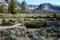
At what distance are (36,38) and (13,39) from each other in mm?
1482

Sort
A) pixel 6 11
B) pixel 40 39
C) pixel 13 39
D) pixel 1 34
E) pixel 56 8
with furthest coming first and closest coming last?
1. pixel 56 8
2. pixel 6 11
3. pixel 1 34
4. pixel 13 39
5. pixel 40 39

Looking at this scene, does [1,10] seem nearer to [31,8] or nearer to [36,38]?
[31,8]

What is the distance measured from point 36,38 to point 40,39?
0.48 feet

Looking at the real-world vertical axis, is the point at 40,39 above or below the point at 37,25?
above

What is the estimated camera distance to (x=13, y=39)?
813cm

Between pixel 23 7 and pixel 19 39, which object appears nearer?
pixel 19 39

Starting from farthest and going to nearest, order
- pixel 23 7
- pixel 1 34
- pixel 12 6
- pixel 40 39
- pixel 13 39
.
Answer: pixel 23 7 → pixel 12 6 → pixel 1 34 → pixel 13 39 → pixel 40 39

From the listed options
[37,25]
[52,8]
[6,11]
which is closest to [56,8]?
[52,8]

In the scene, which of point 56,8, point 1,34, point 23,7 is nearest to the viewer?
point 1,34

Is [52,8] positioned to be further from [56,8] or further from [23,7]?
[23,7]

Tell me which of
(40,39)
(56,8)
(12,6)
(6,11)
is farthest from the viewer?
(56,8)

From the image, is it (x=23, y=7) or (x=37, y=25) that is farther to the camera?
(x=23, y=7)

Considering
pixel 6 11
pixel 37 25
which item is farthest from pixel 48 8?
pixel 37 25

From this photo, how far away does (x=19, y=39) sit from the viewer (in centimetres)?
820
